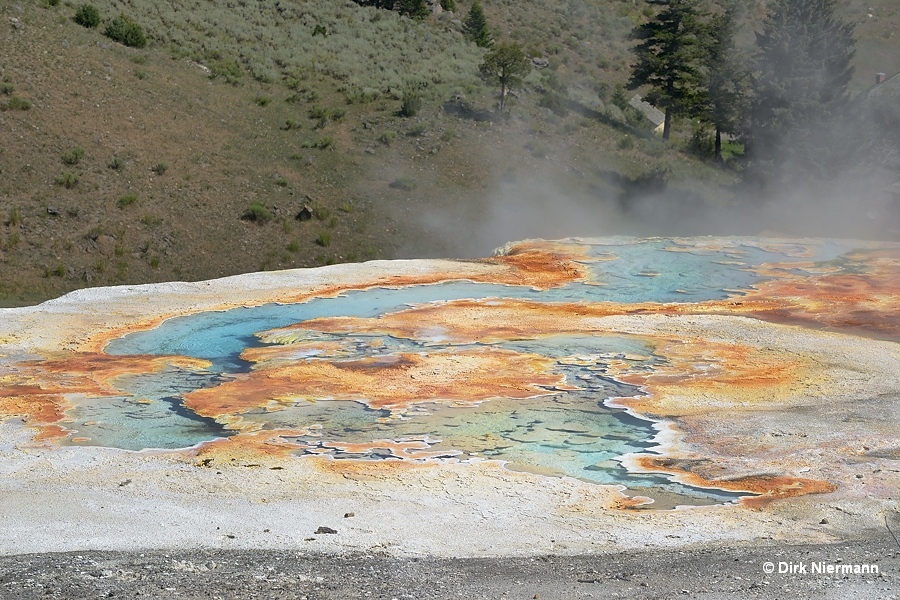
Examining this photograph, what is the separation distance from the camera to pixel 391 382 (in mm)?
17688

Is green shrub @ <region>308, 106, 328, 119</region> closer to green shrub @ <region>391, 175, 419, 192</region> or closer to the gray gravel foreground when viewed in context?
green shrub @ <region>391, 175, 419, 192</region>

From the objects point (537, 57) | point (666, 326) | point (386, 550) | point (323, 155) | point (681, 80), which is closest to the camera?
point (386, 550)

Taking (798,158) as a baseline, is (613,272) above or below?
below

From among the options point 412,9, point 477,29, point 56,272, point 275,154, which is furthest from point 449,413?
point 477,29

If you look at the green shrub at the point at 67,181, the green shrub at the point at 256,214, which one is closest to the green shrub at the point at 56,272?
the green shrub at the point at 67,181

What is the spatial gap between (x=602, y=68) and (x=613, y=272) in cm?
3781

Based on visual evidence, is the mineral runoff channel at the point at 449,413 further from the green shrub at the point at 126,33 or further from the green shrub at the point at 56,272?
the green shrub at the point at 126,33

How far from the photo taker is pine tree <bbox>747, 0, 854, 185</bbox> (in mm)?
40781

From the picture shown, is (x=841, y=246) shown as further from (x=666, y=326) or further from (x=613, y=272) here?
(x=666, y=326)

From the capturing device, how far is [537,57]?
59906mm

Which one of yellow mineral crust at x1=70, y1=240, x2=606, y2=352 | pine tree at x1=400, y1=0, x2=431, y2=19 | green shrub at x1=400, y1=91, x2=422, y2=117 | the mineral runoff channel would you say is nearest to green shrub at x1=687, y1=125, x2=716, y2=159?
green shrub at x1=400, y1=91, x2=422, y2=117

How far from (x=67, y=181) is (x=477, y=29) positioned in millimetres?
31380

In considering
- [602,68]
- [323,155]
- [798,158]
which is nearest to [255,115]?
[323,155]

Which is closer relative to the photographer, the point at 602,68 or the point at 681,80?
the point at 681,80
